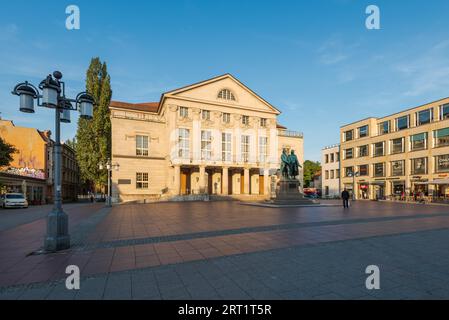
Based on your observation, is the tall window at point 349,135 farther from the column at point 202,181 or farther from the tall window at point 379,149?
the column at point 202,181

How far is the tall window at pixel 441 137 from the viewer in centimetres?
3912

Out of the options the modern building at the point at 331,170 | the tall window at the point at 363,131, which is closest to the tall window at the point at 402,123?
the tall window at the point at 363,131

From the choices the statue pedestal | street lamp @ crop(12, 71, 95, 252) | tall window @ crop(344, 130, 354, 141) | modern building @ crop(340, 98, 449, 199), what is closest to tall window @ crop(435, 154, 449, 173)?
modern building @ crop(340, 98, 449, 199)

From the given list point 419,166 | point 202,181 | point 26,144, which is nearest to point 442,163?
point 419,166

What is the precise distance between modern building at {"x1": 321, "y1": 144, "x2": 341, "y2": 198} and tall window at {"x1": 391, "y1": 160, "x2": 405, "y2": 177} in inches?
505

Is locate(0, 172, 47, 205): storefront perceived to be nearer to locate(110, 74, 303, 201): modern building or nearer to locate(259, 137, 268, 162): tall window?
locate(110, 74, 303, 201): modern building

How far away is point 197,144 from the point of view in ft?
125

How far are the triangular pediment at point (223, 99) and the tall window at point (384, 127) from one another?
75.3 feet

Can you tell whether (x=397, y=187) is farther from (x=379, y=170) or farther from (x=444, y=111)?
(x=444, y=111)

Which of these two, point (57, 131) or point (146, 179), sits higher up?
point (57, 131)
